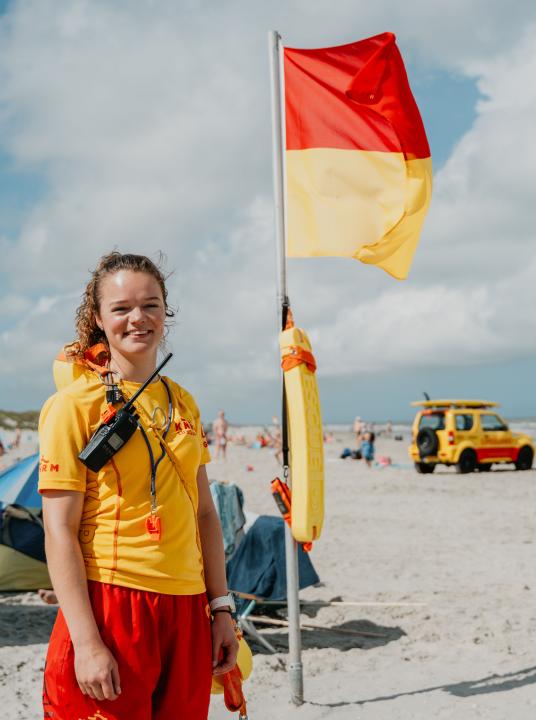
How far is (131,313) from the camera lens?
2141 mm

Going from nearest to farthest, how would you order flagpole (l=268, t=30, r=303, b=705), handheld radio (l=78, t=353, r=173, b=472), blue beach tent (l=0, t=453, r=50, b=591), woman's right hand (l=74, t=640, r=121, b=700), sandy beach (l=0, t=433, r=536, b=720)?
1. woman's right hand (l=74, t=640, r=121, b=700)
2. handheld radio (l=78, t=353, r=173, b=472)
3. flagpole (l=268, t=30, r=303, b=705)
4. sandy beach (l=0, t=433, r=536, b=720)
5. blue beach tent (l=0, t=453, r=50, b=591)

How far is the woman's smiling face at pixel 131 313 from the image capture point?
7.00 ft

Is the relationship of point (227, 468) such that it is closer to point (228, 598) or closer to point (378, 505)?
point (378, 505)

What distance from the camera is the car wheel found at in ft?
64.3

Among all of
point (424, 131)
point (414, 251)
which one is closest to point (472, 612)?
point (414, 251)

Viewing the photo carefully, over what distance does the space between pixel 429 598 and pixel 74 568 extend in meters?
5.29

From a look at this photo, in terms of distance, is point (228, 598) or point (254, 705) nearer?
point (228, 598)

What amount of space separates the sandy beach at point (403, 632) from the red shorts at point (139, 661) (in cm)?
235

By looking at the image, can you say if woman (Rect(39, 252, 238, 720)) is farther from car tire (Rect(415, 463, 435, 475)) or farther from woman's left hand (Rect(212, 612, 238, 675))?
car tire (Rect(415, 463, 435, 475))

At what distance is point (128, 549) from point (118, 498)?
0.14 meters

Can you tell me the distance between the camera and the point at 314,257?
4344 millimetres

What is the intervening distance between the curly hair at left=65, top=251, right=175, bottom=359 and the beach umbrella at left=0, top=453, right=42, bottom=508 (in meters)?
4.45

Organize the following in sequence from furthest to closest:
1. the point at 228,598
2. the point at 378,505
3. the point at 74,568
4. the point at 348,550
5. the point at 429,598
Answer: the point at 378,505, the point at 348,550, the point at 429,598, the point at 228,598, the point at 74,568

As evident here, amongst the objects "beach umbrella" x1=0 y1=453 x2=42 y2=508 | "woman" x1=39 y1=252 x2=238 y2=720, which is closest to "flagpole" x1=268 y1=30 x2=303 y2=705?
"woman" x1=39 y1=252 x2=238 y2=720
